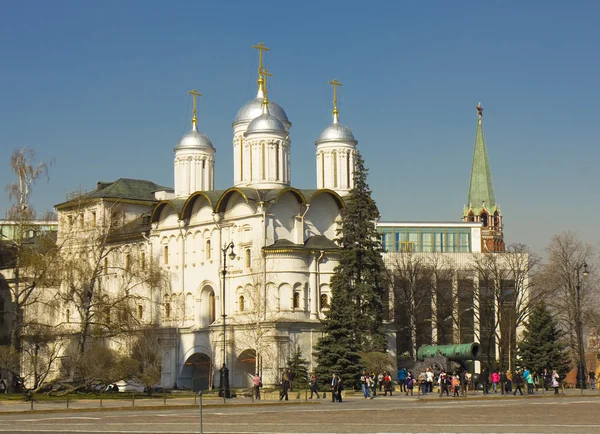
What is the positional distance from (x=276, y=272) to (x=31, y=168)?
14.7 meters

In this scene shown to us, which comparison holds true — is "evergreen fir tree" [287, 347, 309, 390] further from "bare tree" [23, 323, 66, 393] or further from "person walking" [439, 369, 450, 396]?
"bare tree" [23, 323, 66, 393]

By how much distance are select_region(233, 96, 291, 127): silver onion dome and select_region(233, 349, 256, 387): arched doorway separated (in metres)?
15.3

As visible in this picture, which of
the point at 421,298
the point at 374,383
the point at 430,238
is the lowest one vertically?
the point at 374,383

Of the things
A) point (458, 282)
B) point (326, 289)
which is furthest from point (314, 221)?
point (458, 282)

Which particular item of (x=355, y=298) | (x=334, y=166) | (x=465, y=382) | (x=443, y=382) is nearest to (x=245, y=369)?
(x=355, y=298)

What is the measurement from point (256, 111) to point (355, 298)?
54.3 ft

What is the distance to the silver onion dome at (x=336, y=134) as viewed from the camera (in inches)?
2702

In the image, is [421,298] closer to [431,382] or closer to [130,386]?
[130,386]

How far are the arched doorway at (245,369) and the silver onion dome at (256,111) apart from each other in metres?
15.3

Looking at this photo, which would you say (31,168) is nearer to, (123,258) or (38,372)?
(38,372)

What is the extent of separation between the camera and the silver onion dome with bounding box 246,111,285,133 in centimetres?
6497

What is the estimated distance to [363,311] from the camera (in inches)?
2283

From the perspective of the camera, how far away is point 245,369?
204 feet

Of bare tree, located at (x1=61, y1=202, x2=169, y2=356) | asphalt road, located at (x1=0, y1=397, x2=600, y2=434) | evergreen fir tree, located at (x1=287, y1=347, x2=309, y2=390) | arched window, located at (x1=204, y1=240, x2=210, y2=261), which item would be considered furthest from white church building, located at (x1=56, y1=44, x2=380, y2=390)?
asphalt road, located at (x1=0, y1=397, x2=600, y2=434)
